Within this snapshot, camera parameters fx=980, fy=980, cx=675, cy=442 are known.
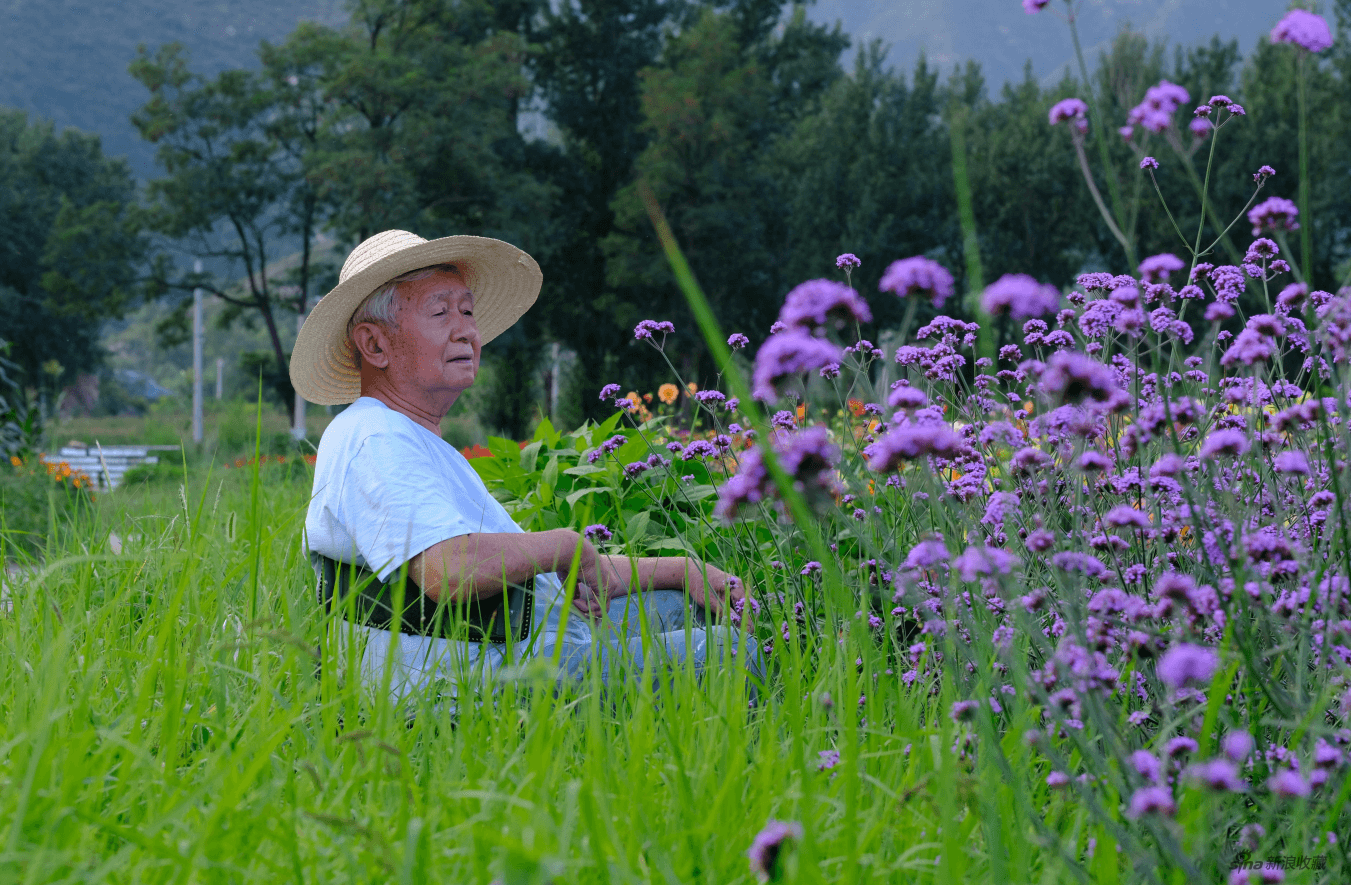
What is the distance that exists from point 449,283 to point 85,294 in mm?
30466

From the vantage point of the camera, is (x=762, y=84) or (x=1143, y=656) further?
(x=762, y=84)

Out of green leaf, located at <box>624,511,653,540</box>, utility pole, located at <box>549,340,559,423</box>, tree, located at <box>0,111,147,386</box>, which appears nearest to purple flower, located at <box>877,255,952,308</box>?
green leaf, located at <box>624,511,653,540</box>

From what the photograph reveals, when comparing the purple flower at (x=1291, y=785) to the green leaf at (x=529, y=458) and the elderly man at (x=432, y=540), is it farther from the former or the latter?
the green leaf at (x=529, y=458)

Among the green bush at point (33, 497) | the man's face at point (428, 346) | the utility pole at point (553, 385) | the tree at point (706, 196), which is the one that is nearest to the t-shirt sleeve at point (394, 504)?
the man's face at point (428, 346)

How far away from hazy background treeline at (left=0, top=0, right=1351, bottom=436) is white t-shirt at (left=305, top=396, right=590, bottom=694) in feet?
74.8

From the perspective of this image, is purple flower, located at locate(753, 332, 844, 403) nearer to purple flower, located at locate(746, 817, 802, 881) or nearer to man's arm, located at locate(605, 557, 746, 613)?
purple flower, located at locate(746, 817, 802, 881)

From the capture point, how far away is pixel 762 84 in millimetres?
27609

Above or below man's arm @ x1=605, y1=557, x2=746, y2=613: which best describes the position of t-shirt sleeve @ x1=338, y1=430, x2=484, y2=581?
above

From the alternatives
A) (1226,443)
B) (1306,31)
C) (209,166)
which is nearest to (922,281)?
(1226,443)

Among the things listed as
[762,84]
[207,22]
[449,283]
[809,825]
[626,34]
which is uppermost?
[207,22]

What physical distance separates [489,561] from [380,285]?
3.32 ft

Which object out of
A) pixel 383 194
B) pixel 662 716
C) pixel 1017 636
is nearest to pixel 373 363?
pixel 662 716

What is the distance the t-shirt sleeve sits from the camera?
2229 millimetres

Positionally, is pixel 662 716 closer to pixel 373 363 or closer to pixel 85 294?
pixel 373 363
